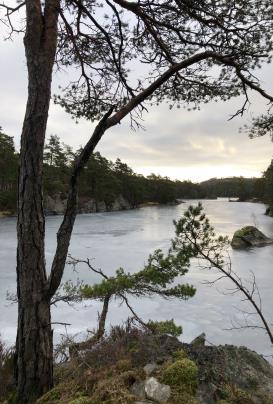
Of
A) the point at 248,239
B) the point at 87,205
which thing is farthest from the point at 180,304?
the point at 87,205

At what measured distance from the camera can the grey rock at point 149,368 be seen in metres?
3.50

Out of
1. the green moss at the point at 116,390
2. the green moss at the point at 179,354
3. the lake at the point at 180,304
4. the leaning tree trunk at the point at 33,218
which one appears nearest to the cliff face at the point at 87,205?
the lake at the point at 180,304

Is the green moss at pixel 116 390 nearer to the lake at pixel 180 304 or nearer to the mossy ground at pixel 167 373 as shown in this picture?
the mossy ground at pixel 167 373

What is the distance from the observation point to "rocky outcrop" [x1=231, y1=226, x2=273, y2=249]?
21922mm

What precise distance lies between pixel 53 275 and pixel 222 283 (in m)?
11.3

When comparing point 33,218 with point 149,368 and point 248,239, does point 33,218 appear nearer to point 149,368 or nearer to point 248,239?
point 149,368

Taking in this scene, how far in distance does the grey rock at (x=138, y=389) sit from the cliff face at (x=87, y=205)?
4699cm

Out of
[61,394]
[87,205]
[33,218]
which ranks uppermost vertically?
[33,218]

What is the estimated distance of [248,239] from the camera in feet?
72.9

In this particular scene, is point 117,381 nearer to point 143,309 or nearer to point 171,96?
point 171,96

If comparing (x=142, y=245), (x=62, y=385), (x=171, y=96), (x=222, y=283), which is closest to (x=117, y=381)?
(x=62, y=385)

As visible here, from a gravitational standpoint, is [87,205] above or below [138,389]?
below

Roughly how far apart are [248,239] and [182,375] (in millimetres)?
19910

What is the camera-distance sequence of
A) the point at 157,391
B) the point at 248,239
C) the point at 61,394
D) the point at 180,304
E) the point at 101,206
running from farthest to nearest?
the point at 101,206 → the point at 248,239 → the point at 180,304 → the point at 61,394 → the point at 157,391
